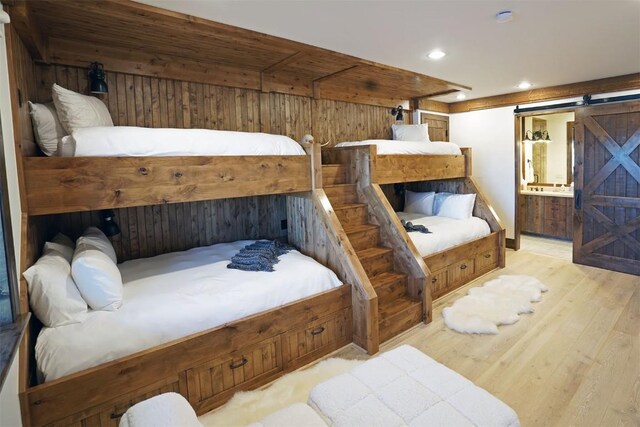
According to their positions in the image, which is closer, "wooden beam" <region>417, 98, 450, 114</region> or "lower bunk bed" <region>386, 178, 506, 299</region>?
"lower bunk bed" <region>386, 178, 506, 299</region>

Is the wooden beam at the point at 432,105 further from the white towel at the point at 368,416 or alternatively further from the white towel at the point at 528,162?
the white towel at the point at 368,416

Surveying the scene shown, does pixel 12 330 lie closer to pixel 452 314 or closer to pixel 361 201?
pixel 361 201

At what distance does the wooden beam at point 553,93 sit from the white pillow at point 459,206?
5.54 ft

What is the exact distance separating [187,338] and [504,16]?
9.31 feet

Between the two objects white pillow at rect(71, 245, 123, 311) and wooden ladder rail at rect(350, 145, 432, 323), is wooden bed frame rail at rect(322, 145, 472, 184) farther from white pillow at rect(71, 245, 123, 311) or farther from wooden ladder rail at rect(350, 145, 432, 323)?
white pillow at rect(71, 245, 123, 311)

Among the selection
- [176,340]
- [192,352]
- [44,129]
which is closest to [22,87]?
[44,129]

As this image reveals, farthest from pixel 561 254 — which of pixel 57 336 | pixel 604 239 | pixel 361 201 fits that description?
pixel 57 336

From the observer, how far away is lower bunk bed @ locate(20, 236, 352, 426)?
1.60 m

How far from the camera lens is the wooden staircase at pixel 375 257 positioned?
2.82 m

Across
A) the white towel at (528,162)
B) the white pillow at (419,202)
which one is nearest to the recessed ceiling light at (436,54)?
the white pillow at (419,202)

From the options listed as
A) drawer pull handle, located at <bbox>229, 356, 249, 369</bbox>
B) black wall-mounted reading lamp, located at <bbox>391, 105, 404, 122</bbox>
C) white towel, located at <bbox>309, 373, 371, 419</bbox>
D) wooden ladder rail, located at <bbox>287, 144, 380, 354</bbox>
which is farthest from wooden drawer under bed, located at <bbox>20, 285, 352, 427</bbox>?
black wall-mounted reading lamp, located at <bbox>391, 105, 404, 122</bbox>

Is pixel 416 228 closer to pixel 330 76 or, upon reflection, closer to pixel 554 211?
pixel 330 76

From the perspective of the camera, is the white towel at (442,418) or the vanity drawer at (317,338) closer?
the white towel at (442,418)

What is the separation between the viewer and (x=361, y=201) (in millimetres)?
3434
